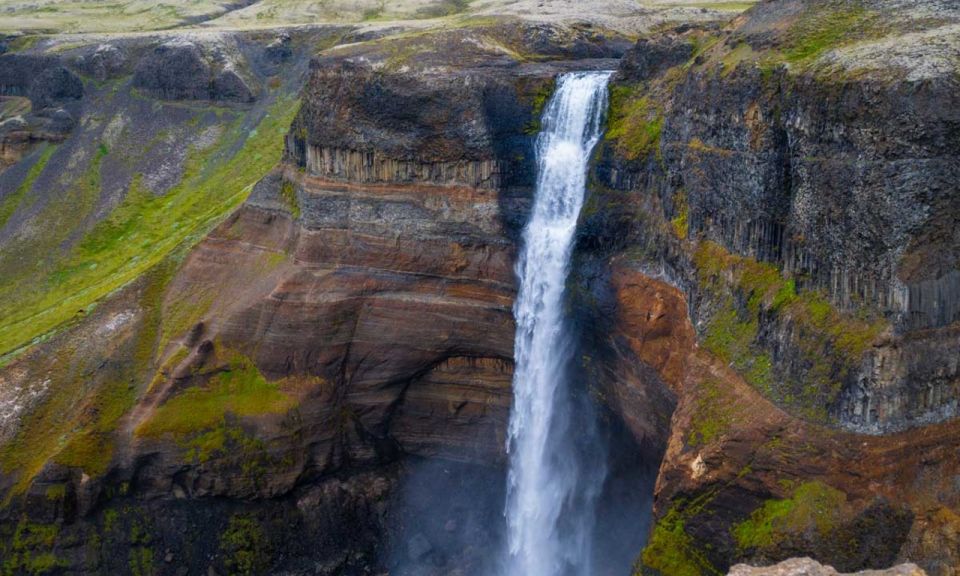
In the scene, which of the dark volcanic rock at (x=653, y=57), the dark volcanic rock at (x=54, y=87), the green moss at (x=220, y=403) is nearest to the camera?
the dark volcanic rock at (x=653, y=57)

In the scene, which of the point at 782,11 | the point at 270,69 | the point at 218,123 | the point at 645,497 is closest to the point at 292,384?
the point at 645,497

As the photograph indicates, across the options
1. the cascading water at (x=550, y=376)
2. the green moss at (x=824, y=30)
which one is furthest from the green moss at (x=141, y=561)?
the green moss at (x=824, y=30)

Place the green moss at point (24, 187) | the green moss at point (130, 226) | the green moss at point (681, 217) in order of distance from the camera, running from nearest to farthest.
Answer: the green moss at point (681, 217) < the green moss at point (130, 226) < the green moss at point (24, 187)

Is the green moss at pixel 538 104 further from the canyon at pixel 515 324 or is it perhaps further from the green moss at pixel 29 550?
the green moss at pixel 29 550

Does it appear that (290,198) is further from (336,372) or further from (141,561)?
(141,561)

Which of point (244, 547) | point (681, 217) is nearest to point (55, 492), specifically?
point (244, 547)

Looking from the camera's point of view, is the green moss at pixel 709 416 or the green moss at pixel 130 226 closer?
the green moss at pixel 709 416

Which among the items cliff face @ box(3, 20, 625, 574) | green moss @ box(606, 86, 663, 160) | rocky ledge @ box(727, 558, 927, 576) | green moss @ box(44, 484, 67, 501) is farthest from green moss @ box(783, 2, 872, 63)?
green moss @ box(44, 484, 67, 501)
